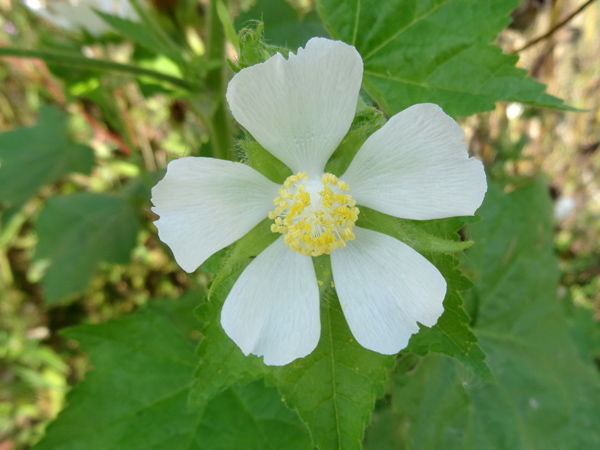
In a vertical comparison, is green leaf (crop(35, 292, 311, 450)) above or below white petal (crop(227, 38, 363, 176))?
below

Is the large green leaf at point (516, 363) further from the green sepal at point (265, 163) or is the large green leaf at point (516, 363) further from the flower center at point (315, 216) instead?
the green sepal at point (265, 163)

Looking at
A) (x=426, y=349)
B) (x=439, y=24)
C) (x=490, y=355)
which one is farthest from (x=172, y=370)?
(x=439, y=24)

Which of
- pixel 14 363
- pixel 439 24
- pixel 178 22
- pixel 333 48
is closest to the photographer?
pixel 333 48

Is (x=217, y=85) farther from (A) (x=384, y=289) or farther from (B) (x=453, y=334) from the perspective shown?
(B) (x=453, y=334)

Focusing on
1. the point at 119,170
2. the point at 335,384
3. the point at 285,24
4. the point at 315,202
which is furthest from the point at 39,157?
the point at 335,384

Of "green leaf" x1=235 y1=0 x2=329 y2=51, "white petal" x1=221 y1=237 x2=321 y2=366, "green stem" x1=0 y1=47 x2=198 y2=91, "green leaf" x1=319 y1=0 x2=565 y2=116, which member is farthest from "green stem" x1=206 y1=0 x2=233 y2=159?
"white petal" x1=221 y1=237 x2=321 y2=366

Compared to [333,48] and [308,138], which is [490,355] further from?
[333,48]

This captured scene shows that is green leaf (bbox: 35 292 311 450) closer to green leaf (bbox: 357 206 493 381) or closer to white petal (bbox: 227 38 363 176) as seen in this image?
green leaf (bbox: 357 206 493 381)
